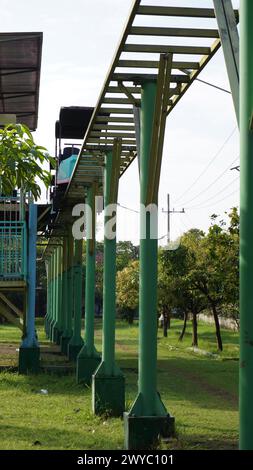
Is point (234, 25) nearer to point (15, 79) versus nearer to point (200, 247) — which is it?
point (15, 79)

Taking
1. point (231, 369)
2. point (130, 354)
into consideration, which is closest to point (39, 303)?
point (130, 354)

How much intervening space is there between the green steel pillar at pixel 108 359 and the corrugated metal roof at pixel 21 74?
339 cm

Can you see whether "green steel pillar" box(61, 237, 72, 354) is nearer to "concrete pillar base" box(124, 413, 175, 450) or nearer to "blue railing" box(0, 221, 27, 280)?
"blue railing" box(0, 221, 27, 280)

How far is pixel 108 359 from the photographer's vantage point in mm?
10375

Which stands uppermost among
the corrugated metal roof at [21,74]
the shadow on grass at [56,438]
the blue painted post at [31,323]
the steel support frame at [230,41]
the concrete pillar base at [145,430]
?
the corrugated metal roof at [21,74]

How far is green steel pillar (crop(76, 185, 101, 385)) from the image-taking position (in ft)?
41.9

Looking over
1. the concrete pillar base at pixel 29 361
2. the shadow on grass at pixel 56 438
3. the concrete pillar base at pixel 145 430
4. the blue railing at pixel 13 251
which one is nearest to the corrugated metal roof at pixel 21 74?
the blue railing at pixel 13 251

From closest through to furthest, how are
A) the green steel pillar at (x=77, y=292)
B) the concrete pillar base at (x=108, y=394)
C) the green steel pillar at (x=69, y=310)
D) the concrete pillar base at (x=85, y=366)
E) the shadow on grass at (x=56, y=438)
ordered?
the shadow on grass at (x=56, y=438), the concrete pillar base at (x=108, y=394), the concrete pillar base at (x=85, y=366), the green steel pillar at (x=77, y=292), the green steel pillar at (x=69, y=310)

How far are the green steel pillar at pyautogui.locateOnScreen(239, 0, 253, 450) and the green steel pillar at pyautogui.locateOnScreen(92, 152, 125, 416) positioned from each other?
5.69 m

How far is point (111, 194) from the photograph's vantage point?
1041cm

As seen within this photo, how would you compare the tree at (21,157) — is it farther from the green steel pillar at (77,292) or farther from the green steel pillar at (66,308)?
the green steel pillar at (66,308)

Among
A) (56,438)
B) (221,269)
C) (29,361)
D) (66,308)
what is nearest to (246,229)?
(56,438)

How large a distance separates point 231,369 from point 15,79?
8392 mm

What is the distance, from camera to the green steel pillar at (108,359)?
402 inches
